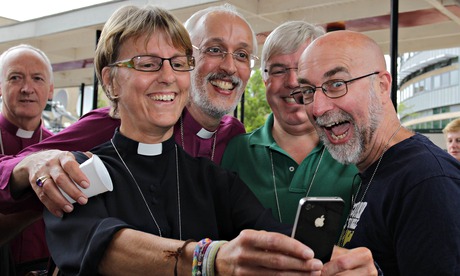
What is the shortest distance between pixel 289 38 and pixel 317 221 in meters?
1.58

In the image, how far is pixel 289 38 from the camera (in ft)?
8.48

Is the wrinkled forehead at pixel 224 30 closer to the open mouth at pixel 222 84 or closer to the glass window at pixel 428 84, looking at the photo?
the open mouth at pixel 222 84

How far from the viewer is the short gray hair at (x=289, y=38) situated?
2576mm

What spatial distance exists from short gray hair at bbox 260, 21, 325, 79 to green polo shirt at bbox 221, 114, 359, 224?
1.47 ft

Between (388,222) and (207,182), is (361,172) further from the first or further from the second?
(207,182)

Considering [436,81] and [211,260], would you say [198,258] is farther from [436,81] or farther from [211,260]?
[436,81]

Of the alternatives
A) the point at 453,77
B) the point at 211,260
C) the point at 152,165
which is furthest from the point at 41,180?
the point at 453,77

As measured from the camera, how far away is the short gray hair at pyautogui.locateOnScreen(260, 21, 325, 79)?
2576 millimetres

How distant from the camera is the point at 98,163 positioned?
1.57m

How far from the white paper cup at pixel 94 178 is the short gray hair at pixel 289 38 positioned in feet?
4.39

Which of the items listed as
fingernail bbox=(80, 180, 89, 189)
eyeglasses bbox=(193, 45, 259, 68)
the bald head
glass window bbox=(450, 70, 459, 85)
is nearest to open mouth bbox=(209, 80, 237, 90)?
eyeglasses bbox=(193, 45, 259, 68)

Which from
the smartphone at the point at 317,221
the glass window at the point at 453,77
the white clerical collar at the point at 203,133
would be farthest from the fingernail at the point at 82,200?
the glass window at the point at 453,77

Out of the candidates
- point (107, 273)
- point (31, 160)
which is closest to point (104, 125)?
point (31, 160)

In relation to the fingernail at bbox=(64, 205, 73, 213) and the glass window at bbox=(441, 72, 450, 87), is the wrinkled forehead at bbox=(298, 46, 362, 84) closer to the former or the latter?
the fingernail at bbox=(64, 205, 73, 213)
